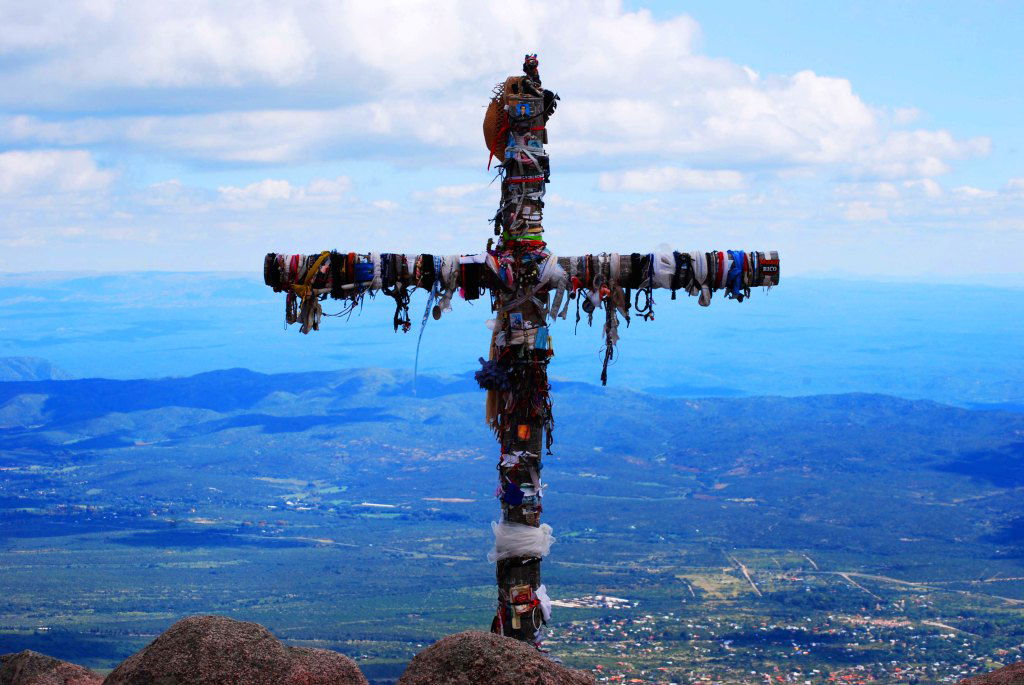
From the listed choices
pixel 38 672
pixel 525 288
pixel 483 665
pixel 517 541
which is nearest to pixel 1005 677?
pixel 483 665

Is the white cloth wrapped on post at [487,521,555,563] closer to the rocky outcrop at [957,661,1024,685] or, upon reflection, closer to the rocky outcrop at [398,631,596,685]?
the rocky outcrop at [398,631,596,685]

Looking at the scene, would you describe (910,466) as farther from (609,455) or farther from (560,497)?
(560,497)

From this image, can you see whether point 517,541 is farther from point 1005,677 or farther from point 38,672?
point 1005,677

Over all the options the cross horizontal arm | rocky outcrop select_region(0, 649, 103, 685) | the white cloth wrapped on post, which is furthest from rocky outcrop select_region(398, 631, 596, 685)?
→ the cross horizontal arm

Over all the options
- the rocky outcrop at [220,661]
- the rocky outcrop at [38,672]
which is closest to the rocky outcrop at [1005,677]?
the rocky outcrop at [220,661]

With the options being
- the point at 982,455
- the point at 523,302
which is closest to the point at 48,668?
the point at 523,302
